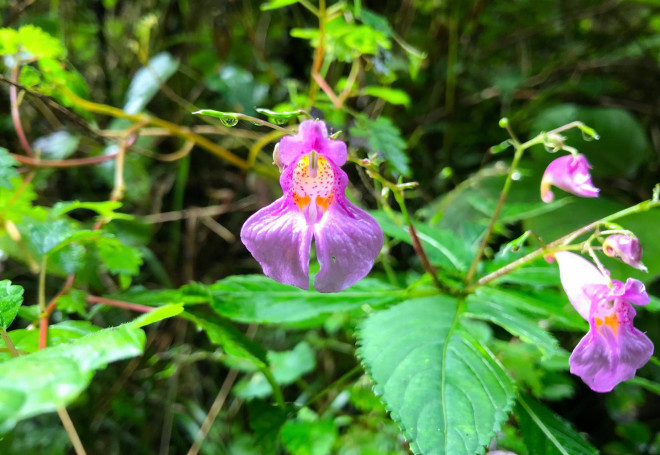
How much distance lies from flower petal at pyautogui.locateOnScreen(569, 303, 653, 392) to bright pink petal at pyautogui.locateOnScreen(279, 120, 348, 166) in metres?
0.41

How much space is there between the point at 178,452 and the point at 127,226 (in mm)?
699

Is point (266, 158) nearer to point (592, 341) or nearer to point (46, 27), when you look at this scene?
point (46, 27)

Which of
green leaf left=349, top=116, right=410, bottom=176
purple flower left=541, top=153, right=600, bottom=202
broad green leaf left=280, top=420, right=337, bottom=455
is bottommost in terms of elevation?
broad green leaf left=280, top=420, right=337, bottom=455

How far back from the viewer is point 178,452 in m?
1.49

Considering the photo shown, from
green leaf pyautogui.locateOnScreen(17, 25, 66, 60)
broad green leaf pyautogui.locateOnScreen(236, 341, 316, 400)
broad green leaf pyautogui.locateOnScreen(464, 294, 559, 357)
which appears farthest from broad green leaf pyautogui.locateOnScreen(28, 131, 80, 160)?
broad green leaf pyautogui.locateOnScreen(464, 294, 559, 357)

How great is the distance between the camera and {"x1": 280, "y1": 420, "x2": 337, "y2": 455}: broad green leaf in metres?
0.91

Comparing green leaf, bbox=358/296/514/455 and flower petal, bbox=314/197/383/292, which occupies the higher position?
flower petal, bbox=314/197/383/292

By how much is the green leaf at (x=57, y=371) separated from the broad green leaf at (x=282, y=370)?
0.91 m

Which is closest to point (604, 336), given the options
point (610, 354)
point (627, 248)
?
point (610, 354)

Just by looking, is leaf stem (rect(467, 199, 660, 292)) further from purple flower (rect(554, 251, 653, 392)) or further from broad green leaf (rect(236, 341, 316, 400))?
broad green leaf (rect(236, 341, 316, 400))

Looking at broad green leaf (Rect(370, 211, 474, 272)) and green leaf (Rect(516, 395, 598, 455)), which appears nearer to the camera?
green leaf (Rect(516, 395, 598, 455))

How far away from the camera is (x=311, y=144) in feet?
2.10

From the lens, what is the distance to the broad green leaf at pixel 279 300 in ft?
2.65

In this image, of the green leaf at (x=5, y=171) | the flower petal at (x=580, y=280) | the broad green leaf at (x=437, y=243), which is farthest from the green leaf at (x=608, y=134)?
the green leaf at (x=5, y=171)
